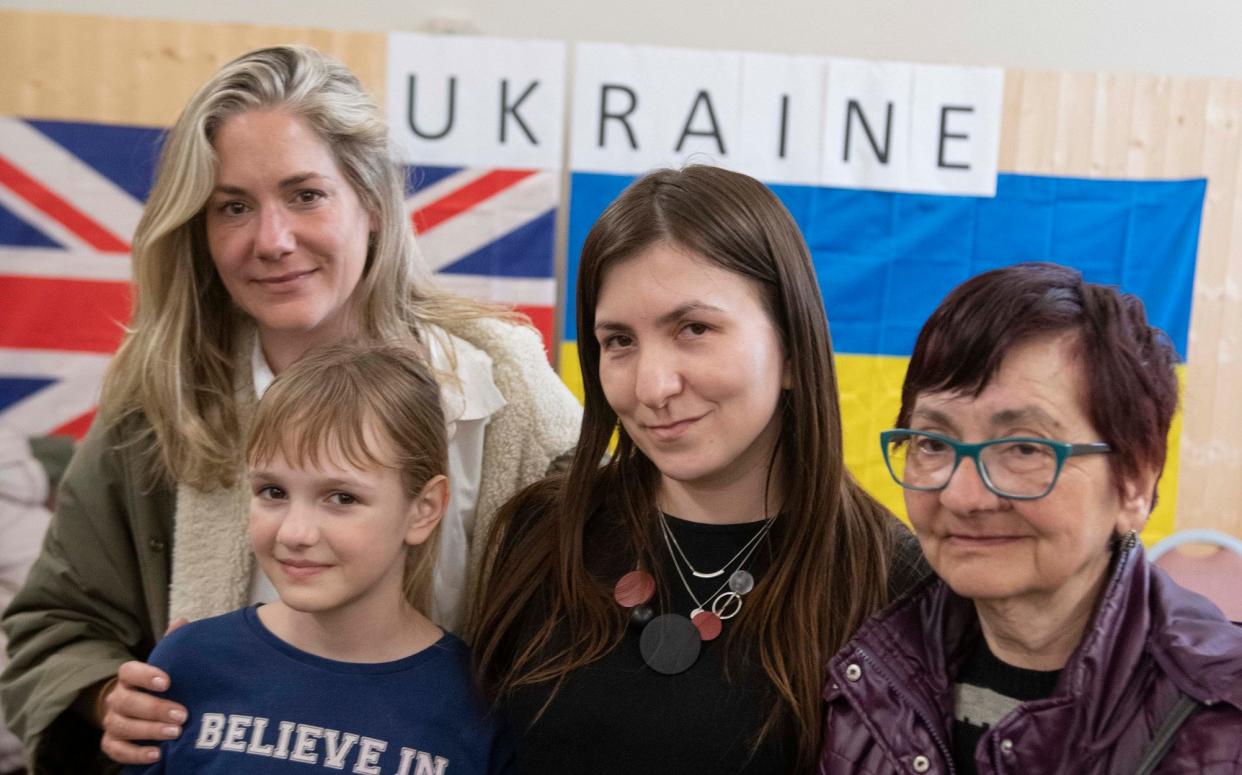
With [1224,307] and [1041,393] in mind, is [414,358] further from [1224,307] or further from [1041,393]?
[1224,307]

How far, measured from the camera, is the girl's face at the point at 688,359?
1.46 metres

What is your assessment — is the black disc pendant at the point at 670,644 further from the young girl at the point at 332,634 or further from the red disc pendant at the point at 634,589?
the young girl at the point at 332,634

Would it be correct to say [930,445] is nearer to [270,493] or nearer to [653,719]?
[653,719]

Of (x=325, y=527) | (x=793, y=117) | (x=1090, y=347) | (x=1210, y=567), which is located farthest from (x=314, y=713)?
(x=793, y=117)

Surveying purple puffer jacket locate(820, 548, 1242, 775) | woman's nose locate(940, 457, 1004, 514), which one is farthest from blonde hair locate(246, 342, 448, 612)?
woman's nose locate(940, 457, 1004, 514)

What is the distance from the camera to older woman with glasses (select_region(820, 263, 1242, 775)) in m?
1.18

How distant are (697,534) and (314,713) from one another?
56cm

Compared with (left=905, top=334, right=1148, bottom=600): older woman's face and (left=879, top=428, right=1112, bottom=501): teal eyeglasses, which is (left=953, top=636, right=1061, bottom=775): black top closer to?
(left=905, top=334, right=1148, bottom=600): older woman's face

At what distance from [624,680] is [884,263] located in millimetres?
2844

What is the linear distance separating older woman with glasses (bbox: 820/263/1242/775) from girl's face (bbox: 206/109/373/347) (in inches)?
37.1

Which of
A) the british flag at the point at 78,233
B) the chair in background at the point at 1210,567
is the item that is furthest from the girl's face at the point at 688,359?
the british flag at the point at 78,233

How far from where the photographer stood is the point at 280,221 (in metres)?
1.77

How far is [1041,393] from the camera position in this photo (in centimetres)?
121

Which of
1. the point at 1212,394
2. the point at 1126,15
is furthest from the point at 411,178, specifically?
the point at 1212,394
